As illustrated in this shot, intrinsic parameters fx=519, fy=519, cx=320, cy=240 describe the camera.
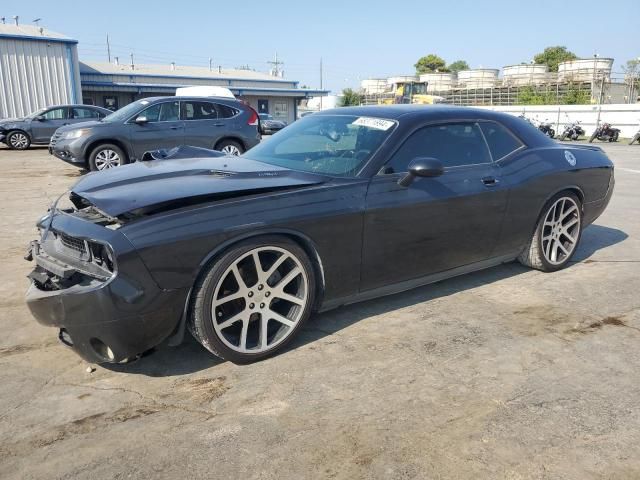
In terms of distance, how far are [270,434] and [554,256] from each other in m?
3.37

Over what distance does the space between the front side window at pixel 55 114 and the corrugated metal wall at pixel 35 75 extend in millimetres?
9665

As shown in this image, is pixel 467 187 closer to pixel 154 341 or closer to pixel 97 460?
pixel 154 341

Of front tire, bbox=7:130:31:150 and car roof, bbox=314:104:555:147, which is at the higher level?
car roof, bbox=314:104:555:147

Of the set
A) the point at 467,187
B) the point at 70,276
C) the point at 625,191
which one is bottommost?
the point at 625,191

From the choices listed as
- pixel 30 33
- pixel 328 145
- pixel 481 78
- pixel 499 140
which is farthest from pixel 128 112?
pixel 481 78

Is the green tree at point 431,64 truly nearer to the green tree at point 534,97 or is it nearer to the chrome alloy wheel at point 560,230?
the green tree at point 534,97

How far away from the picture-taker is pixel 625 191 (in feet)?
30.9

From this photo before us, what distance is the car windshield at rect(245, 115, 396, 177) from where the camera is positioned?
353 centimetres

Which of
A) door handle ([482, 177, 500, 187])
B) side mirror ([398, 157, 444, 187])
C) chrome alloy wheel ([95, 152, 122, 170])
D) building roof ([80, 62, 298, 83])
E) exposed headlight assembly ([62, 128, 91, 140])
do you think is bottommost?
chrome alloy wheel ([95, 152, 122, 170])

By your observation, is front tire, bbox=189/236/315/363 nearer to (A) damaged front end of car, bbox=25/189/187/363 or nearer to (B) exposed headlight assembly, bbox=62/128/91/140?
(A) damaged front end of car, bbox=25/189/187/363

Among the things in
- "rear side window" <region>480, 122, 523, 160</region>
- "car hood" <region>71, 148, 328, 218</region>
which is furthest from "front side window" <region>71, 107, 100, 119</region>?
"rear side window" <region>480, 122, 523, 160</region>

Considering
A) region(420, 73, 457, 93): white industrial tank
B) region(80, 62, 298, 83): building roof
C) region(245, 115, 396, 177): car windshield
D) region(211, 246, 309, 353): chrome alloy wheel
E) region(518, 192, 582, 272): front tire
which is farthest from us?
region(420, 73, 457, 93): white industrial tank

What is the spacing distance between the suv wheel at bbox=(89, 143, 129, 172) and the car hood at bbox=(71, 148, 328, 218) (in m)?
6.86

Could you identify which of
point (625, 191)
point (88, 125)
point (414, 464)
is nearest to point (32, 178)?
point (88, 125)
